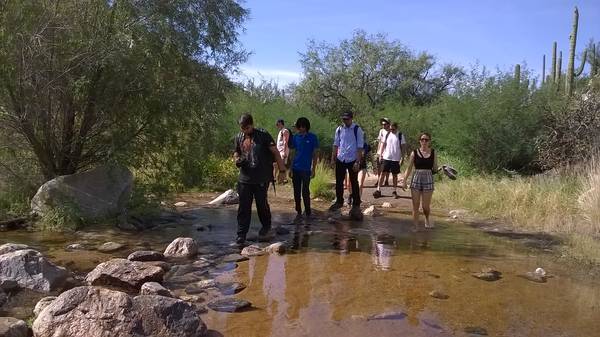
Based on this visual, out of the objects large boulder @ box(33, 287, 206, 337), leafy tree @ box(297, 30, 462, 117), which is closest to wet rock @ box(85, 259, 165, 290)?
large boulder @ box(33, 287, 206, 337)

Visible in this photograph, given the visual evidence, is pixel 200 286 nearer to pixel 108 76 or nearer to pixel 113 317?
pixel 113 317

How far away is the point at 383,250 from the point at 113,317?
4281 mm

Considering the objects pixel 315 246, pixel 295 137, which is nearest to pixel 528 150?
pixel 295 137

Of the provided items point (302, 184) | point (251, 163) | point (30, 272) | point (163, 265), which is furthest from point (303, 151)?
point (30, 272)

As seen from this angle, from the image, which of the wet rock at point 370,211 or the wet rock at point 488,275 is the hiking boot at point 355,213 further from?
the wet rock at point 488,275

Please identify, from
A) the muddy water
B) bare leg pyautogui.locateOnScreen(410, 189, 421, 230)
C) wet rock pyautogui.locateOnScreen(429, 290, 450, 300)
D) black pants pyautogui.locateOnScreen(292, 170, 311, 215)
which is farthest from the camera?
black pants pyautogui.locateOnScreen(292, 170, 311, 215)

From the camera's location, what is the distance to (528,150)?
1524cm

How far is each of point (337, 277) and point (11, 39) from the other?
5658 millimetres

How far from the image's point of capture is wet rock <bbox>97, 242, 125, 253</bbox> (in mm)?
7418

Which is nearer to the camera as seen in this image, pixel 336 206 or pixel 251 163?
pixel 251 163

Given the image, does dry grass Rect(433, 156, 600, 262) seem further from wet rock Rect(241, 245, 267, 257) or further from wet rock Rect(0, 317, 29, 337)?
wet rock Rect(0, 317, 29, 337)

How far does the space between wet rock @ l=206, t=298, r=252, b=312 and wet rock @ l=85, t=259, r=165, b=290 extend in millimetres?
886

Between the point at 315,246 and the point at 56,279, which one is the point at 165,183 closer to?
the point at 315,246

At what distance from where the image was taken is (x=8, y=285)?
17.6ft
